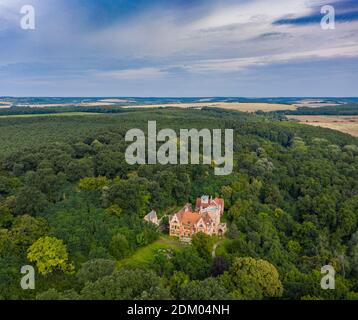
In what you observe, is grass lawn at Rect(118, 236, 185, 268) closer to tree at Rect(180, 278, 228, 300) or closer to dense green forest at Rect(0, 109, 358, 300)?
dense green forest at Rect(0, 109, 358, 300)

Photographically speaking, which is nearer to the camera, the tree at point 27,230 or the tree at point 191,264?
the tree at point 191,264

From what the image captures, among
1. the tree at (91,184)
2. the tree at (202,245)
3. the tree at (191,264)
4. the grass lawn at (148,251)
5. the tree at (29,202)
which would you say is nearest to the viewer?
the tree at (191,264)

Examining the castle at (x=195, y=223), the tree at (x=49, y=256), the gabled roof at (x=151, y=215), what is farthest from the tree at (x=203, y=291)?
the gabled roof at (x=151, y=215)

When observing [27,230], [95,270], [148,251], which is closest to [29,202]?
[27,230]

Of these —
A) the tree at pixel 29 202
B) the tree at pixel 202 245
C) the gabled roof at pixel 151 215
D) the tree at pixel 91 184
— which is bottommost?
the tree at pixel 202 245

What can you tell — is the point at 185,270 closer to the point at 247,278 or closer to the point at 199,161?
the point at 247,278

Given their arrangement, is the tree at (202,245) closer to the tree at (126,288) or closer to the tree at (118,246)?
the tree at (118,246)
